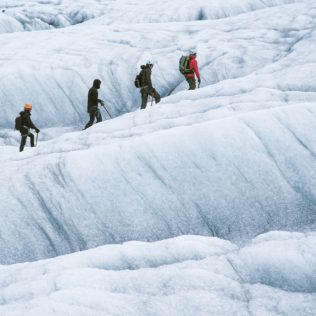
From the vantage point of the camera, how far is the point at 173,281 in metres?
4.24

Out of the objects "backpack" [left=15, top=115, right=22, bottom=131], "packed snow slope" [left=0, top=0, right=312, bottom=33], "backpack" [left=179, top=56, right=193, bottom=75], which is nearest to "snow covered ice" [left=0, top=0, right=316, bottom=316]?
"backpack" [left=15, top=115, right=22, bottom=131]

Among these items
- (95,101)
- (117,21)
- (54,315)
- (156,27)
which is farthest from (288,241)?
(117,21)

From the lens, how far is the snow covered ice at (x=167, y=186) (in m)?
4.16

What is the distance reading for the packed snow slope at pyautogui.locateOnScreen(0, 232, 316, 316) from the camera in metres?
3.81

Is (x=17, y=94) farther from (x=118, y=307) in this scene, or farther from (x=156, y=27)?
(x=118, y=307)

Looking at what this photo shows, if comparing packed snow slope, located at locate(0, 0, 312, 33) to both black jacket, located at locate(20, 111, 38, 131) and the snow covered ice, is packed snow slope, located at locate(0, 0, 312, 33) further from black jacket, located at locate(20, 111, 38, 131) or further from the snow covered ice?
black jacket, located at locate(20, 111, 38, 131)

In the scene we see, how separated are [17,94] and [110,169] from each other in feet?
26.9

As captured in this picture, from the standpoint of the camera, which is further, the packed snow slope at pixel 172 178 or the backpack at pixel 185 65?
the backpack at pixel 185 65

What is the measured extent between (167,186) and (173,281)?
11.5 ft

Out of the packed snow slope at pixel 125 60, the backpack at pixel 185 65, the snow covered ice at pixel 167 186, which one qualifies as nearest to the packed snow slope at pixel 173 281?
the snow covered ice at pixel 167 186

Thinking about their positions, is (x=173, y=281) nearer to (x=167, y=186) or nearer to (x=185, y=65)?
(x=167, y=186)

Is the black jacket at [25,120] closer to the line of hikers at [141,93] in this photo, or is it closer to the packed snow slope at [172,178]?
the line of hikers at [141,93]

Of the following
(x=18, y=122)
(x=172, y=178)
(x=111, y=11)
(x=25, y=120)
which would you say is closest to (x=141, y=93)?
(x=25, y=120)

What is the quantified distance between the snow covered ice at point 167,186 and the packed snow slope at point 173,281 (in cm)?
2
